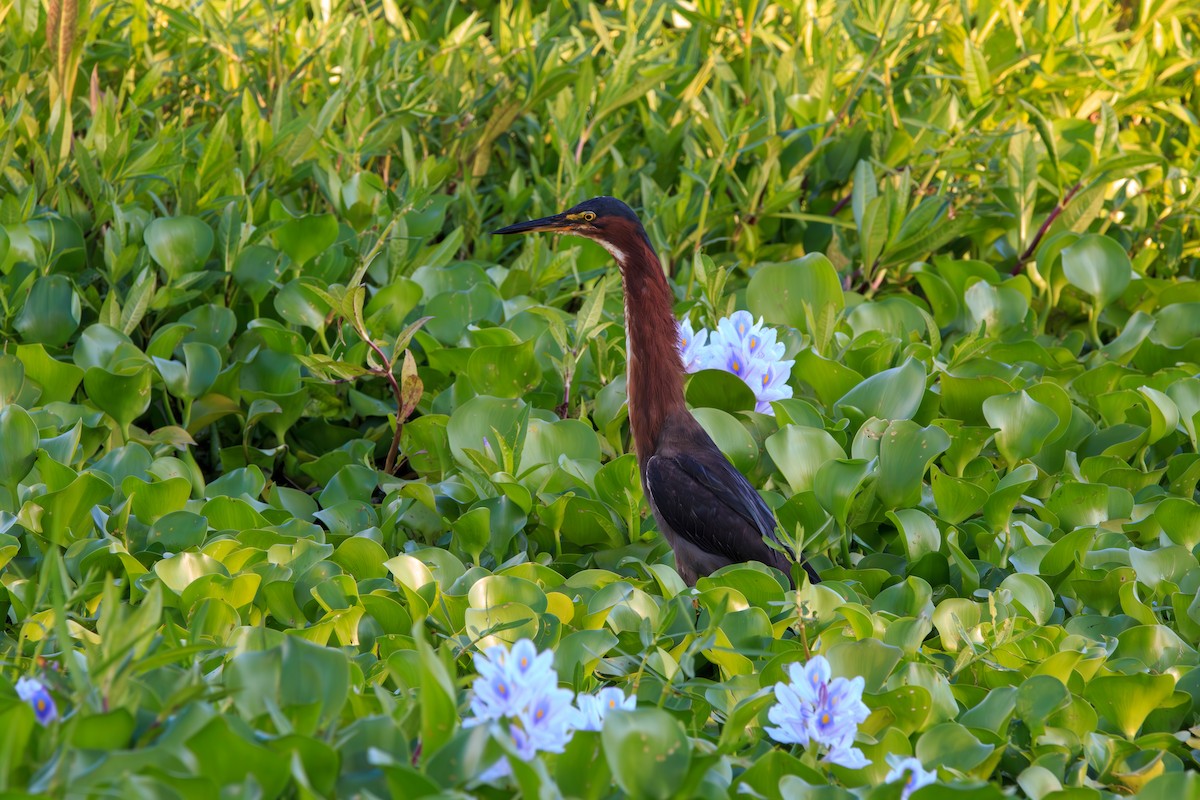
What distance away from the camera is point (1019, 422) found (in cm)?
400

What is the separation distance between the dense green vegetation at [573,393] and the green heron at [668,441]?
0.13 m

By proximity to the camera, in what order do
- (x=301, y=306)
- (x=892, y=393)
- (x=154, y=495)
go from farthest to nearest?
(x=301, y=306) → (x=892, y=393) → (x=154, y=495)

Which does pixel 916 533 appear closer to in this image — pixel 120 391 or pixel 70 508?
pixel 70 508

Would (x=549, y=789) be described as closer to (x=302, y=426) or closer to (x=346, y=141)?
(x=302, y=426)

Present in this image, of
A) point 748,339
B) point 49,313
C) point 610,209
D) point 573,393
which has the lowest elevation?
point 573,393

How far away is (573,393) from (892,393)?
1.13 meters

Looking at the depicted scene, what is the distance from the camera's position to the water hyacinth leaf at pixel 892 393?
4059mm

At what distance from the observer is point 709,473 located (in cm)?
396

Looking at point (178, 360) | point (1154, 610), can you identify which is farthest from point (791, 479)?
point (178, 360)

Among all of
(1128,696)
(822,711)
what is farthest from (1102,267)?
(822,711)

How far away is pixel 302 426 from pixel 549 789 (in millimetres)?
2722

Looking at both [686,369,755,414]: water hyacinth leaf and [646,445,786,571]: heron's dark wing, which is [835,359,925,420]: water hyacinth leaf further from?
[646,445,786,571]: heron's dark wing

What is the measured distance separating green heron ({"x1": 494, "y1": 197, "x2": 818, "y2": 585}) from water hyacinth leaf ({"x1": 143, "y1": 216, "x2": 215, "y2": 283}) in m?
1.06

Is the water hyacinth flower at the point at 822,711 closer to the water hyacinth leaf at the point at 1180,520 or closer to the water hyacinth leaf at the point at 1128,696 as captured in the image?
the water hyacinth leaf at the point at 1128,696
